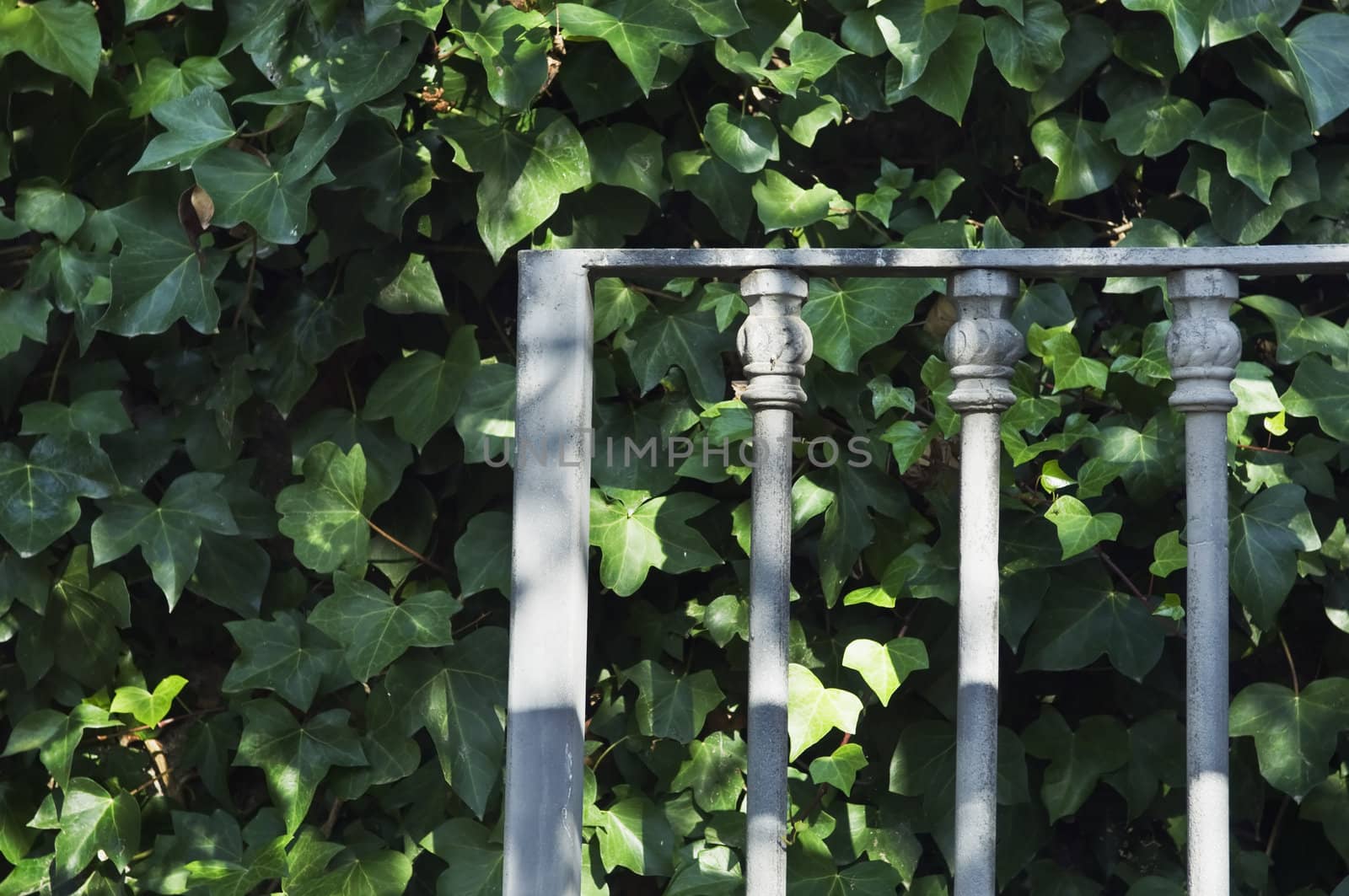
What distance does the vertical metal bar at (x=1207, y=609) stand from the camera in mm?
1009

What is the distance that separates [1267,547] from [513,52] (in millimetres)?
1003

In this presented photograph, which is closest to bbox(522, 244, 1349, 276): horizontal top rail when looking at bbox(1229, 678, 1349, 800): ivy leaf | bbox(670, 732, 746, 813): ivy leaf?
bbox(1229, 678, 1349, 800): ivy leaf

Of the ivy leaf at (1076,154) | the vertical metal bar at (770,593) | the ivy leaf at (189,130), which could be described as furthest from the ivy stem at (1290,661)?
the ivy leaf at (189,130)

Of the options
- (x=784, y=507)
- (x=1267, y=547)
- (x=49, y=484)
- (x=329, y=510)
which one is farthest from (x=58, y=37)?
(x=1267, y=547)

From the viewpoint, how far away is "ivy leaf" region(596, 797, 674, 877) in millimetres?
1586

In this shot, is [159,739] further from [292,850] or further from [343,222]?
[343,222]

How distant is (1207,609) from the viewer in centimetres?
101

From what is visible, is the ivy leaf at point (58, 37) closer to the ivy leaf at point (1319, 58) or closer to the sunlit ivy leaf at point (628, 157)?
the sunlit ivy leaf at point (628, 157)

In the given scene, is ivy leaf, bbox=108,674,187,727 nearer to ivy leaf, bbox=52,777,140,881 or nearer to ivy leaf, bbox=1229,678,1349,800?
ivy leaf, bbox=52,777,140,881

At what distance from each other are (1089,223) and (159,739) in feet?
4.84

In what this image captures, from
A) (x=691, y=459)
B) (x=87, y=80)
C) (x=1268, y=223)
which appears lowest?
(x=691, y=459)

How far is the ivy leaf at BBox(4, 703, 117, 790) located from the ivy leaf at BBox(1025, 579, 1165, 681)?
3.87ft

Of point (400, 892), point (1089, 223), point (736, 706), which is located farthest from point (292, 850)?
point (1089, 223)

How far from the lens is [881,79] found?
5.37 feet
